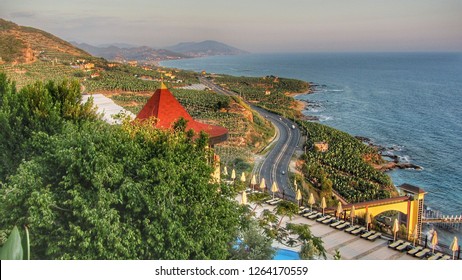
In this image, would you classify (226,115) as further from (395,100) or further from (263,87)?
(395,100)

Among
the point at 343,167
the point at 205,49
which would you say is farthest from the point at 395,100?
the point at 205,49

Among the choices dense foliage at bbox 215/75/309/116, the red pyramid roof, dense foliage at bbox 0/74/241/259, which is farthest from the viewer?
dense foliage at bbox 215/75/309/116

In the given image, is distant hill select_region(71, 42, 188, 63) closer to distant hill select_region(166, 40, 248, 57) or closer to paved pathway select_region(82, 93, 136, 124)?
distant hill select_region(166, 40, 248, 57)

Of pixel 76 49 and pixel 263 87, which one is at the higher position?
pixel 76 49

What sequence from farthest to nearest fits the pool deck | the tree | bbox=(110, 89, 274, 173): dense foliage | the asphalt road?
the asphalt road
bbox=(110, 89, 274, 173): dense foliage
the pool deck
the tree

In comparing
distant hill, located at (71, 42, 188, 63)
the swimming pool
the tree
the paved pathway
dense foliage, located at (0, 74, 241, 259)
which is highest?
distant hill, located at (71, 42, 188, 63)

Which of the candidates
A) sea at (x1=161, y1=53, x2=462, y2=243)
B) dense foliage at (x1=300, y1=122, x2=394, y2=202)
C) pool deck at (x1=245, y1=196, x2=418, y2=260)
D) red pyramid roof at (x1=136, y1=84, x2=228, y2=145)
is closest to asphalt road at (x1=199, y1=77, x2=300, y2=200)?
dense foliage at (x1=300, y1=122, x2=394, y2=202)

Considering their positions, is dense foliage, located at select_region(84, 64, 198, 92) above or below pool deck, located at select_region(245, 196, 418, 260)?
above

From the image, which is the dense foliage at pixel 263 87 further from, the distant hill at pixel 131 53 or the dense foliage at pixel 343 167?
the dense foliage at pixel 343 167
